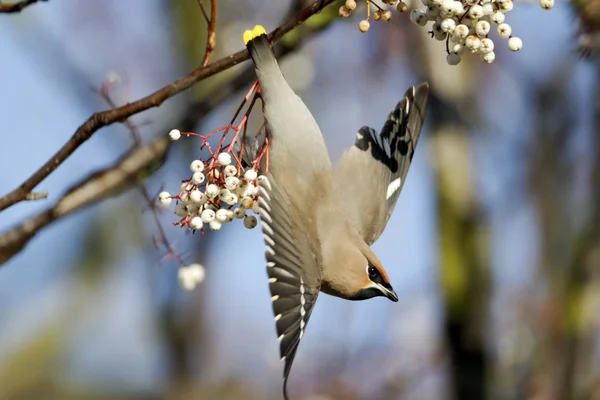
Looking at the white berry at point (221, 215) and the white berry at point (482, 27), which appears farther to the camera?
the white berry at point (221, 215)

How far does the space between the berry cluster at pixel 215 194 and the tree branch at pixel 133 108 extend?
203 mm

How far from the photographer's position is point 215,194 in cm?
219

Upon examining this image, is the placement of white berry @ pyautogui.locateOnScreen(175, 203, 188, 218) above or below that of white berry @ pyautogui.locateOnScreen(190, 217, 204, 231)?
above

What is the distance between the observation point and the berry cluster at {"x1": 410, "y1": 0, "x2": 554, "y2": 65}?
6.37 ft

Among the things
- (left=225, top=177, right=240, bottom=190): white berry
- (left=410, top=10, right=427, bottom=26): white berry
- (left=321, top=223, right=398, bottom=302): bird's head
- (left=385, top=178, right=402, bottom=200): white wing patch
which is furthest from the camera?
(left=385, top=178, right=402, bottom=200): white wing patch

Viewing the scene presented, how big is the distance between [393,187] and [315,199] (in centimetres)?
53

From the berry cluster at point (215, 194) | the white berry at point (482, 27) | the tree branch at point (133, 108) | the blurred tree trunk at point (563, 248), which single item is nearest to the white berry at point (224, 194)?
the berry cluster at point (215, 194)

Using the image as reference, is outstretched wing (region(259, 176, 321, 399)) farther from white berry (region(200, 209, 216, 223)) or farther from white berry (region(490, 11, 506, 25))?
white berry (region(490, 11, 506, 25))

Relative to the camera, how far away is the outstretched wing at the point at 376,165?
117 inches

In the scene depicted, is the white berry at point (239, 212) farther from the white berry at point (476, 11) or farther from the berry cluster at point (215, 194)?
the white berry at point (476, 11)

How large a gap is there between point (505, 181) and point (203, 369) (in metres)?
4.13

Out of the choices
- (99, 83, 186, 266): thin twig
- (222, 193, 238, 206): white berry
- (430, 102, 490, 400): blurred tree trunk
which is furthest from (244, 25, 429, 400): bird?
→ (430, 102, 490, 400): blurred tree trunk

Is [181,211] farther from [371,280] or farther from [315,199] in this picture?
[371,280]

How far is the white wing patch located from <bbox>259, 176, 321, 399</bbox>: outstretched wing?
1.91ft
